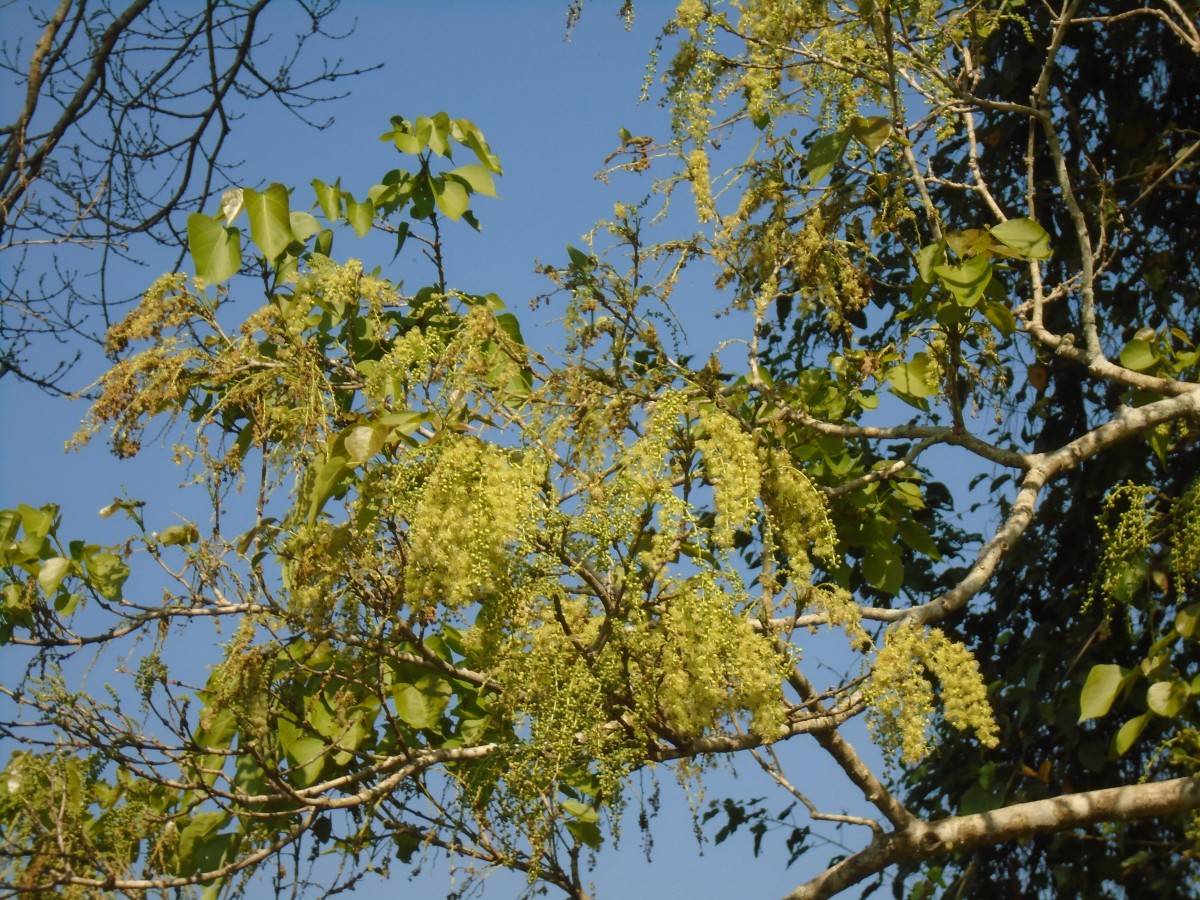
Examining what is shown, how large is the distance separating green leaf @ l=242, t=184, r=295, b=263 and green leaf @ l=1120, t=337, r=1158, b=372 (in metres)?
1.53

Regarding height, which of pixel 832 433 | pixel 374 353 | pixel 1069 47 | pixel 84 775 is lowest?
pixel 832 433

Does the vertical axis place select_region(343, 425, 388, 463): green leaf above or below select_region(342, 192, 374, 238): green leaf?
below

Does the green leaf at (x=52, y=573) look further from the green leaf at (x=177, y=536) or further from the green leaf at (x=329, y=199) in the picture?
the green leaf at (x=329, y=199)

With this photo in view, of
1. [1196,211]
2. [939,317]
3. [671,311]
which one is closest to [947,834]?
[939,317]

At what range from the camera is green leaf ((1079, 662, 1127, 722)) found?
2.20 metres

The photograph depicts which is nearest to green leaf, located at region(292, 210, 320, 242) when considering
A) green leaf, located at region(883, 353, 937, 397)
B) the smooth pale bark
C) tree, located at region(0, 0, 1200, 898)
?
tree, located at region(0, 0, 1200, 898)

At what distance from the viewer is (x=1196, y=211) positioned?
3521 millimetres

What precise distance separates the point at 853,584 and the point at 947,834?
151cm

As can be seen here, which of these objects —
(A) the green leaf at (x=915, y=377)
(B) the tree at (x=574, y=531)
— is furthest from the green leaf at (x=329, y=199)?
(A) the green leaf at (x=915, y=377)

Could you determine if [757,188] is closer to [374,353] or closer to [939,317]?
[939,317]

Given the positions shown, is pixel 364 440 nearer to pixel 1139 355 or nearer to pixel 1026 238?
pixel 1026 238

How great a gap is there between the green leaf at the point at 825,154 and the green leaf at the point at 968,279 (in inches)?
10.1

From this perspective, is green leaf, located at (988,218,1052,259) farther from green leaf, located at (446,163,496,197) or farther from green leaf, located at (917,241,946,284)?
green leaf, located at (446,163,496,197)

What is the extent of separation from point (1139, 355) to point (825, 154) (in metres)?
0.74
